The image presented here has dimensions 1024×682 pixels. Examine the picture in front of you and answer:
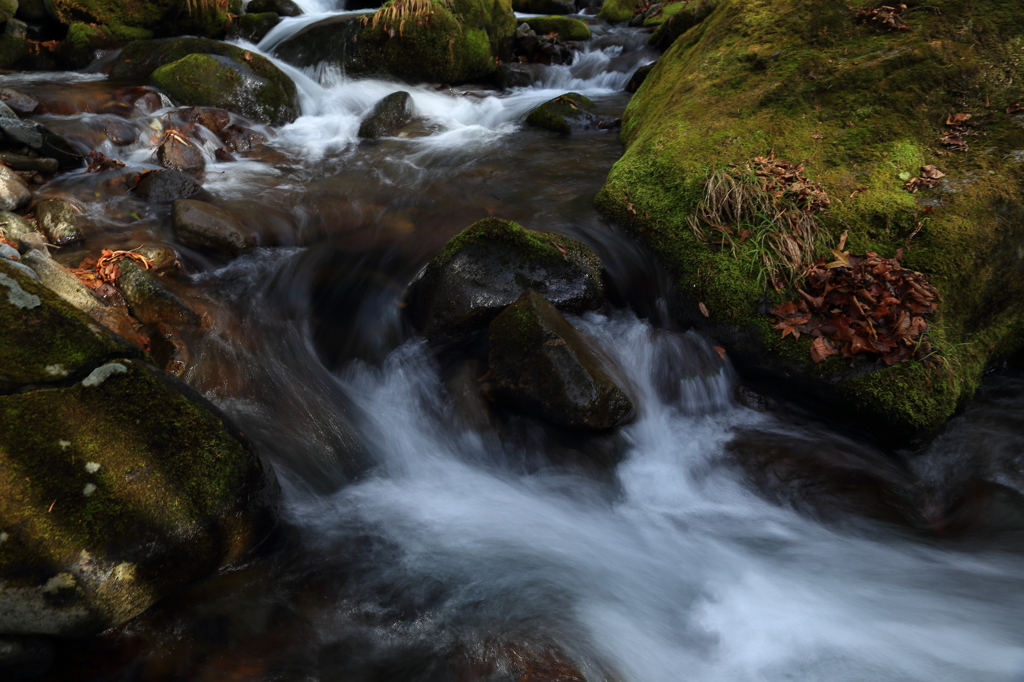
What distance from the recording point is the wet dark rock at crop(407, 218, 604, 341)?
496 cm

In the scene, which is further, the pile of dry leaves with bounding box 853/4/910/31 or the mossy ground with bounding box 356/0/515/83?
the mossy ground with bounding box 356/0/515/83

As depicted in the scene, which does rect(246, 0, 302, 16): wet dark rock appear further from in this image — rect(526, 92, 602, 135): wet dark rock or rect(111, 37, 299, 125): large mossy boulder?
rect(526, 92, 602, 135): wet dark rock

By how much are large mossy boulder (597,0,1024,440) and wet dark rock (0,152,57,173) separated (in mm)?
6653

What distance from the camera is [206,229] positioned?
225 inches

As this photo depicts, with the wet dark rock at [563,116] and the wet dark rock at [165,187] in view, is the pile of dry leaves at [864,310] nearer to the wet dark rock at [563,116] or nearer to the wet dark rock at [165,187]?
the wet dark rock at [563,116]

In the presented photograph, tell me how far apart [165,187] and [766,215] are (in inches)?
259

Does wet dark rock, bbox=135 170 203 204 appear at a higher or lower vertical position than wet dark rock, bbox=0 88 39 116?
lower

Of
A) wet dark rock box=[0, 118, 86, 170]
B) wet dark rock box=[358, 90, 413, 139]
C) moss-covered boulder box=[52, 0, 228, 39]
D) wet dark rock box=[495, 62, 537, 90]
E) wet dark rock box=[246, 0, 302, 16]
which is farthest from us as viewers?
wet dark rock box=[246, 0, 302, 16]

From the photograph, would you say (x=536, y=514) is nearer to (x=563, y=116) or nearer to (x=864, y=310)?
(x=864, y=310)

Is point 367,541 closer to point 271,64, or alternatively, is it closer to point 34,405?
point 34,405

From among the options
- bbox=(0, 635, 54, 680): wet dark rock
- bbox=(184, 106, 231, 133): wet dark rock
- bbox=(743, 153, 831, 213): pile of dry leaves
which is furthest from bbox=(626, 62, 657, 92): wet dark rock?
bbox=(0, 635, 54, 680): wet dark rock

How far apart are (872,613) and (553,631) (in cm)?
191

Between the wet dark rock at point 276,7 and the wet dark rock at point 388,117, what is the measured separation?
629 centimetres

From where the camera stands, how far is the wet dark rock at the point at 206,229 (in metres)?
5.71
